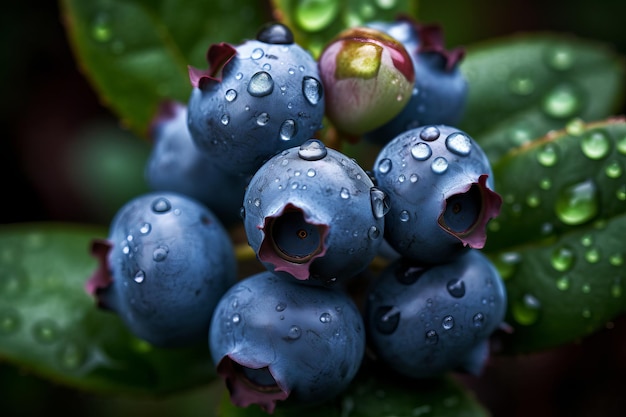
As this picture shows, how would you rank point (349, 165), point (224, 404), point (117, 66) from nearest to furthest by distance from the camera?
point (349, 165), point (224, 404), point (117, 66)

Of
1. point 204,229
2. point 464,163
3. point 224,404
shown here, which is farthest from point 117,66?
point 464,163

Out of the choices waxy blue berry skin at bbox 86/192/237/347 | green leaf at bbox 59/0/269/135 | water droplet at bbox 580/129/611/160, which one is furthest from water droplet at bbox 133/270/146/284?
water droplet at bbox 580/129/611/160

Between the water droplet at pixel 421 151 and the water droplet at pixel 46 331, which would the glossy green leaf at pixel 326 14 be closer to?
the water droplet at pixel 421 151

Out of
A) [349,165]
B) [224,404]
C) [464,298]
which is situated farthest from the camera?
[224,404]

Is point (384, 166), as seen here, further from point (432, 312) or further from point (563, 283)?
point (563, 283)

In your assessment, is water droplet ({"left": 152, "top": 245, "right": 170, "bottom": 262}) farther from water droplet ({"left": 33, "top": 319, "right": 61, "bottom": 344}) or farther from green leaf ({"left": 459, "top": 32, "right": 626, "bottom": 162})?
green leaf ({"left": 459, "top": 32, "right": 626, "bottom": 162})

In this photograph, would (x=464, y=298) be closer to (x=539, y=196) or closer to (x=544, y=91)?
(x=539, y=196)

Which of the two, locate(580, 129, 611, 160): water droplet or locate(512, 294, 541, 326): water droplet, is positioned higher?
locate(580, 129, 611, 160): water droplet
